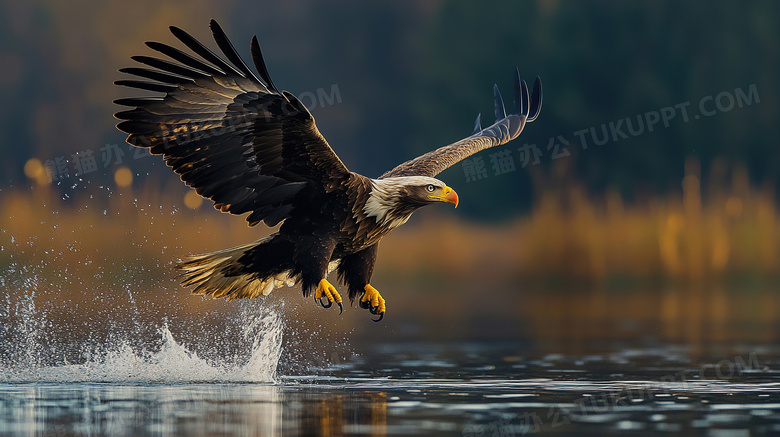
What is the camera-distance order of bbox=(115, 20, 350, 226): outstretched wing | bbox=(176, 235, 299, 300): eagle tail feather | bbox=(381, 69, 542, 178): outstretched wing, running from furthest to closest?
bbox=(381, 69, 542, 178): outstretched wing
bbox=(176, 235, 299, 300): eagle tail feather
bbox=(115, 20, 350, 226): outstretched wing

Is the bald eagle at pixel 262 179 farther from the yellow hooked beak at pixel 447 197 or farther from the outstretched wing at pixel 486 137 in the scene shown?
the outstretched wing at pixel 486 137

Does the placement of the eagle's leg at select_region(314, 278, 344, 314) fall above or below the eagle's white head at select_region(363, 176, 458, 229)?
below

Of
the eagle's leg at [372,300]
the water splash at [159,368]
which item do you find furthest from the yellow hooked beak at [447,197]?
the water splash at [159,368]

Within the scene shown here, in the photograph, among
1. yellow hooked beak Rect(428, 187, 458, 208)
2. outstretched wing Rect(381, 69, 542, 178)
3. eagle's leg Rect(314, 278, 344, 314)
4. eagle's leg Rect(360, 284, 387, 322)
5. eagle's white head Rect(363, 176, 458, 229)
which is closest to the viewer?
eagle's leg Rect(314, 278, 344, 314)

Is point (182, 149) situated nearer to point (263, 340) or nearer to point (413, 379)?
point (263, 340)

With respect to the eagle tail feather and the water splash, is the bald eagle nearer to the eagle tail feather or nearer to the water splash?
the eagle tail feather

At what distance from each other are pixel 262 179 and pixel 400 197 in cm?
127

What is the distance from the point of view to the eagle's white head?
10.8 m

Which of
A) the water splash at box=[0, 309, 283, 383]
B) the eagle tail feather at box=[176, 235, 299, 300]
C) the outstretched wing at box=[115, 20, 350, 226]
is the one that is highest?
the outstretched wing at box=[115, 20, 350, 226]

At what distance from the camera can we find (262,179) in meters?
10.6

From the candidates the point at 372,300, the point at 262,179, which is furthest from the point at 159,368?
the point at 372,300

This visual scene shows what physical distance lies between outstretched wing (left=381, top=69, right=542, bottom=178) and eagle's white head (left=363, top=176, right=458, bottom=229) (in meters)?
1.35

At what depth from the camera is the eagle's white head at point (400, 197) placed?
10812 millimetres

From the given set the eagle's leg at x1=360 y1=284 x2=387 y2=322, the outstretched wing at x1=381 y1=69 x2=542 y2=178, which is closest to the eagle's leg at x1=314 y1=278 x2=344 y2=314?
the eagle's leg at x1=360 y1=284 x2=387 y2=322
